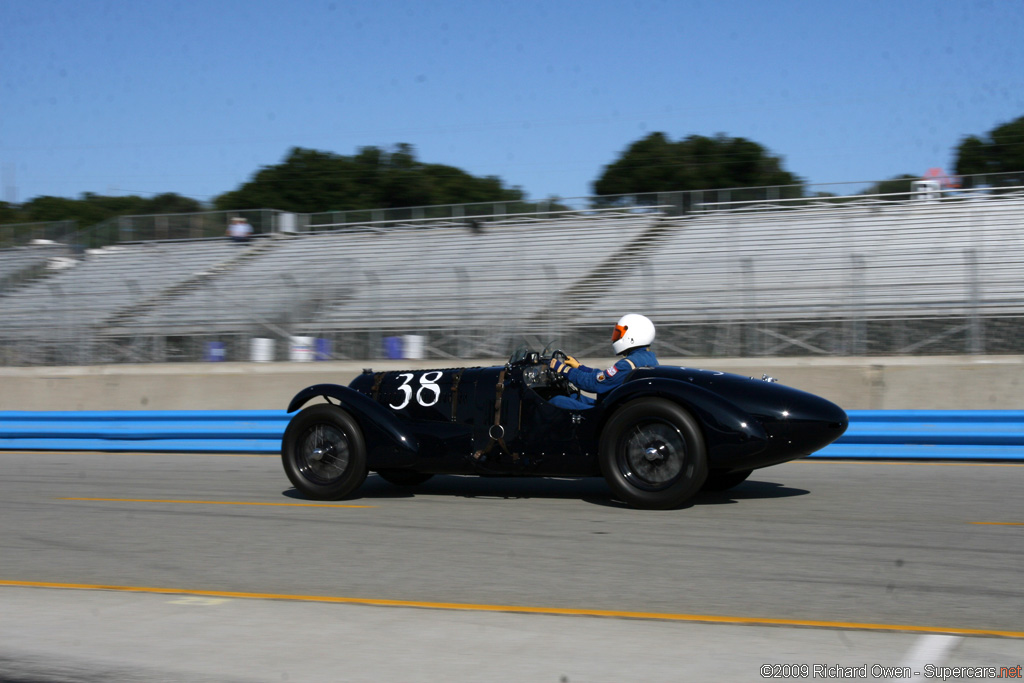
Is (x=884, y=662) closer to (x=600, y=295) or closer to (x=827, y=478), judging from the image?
(x=827, y=478)

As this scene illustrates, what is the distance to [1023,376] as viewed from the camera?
10.5 m

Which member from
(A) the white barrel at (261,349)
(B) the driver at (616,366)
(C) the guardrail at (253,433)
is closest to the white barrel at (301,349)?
(A) the white barrel at (261,349)

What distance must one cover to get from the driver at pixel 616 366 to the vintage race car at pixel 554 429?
0.38ft

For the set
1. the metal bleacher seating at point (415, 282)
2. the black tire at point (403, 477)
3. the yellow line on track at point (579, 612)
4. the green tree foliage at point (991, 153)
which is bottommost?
the black tire at point (403, 477)

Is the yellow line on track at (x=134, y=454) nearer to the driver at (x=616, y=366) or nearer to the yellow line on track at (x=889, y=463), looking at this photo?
the driver at (x=616, y=366)

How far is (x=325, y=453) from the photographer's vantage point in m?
7.36

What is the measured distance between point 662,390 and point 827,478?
2505 millimetres

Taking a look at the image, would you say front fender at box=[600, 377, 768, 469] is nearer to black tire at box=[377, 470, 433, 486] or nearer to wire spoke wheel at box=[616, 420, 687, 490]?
wire spoke wheel at box=[616, 420, 687, 490]

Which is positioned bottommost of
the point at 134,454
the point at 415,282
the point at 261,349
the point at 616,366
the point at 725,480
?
the point at 134,454

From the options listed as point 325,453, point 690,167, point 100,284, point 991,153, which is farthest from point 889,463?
point 690,167

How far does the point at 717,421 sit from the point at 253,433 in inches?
265

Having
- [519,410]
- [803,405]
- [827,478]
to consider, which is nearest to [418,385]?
[519,410]

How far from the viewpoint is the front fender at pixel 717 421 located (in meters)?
6.12

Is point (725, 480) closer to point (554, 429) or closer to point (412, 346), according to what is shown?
point (554, 429)
